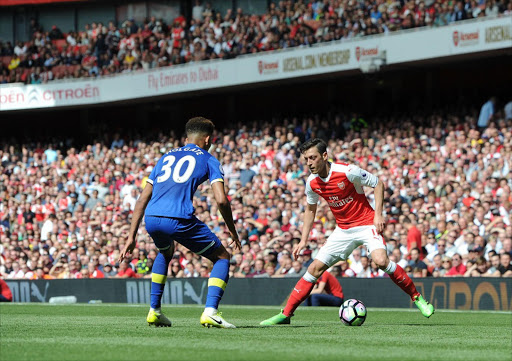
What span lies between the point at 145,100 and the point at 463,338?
2434cm

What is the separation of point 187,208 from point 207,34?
22130mm

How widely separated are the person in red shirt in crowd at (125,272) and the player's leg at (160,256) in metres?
12.6

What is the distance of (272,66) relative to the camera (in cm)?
2738

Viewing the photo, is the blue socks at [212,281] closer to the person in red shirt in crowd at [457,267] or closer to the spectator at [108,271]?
the person in red shirt in crowd at [457,267]

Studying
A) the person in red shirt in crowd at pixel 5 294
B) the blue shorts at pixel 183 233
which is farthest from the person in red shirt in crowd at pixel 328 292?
the blue shorts at pixel 183 233

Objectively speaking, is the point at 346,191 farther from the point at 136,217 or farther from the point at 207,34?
the point at 207,34

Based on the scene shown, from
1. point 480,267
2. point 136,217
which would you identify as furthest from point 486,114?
point 136,217

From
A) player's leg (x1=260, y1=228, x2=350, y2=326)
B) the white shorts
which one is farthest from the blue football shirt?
the white shorts

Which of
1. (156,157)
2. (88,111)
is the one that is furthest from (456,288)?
(88,111)

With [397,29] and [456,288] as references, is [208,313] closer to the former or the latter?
[456,288]

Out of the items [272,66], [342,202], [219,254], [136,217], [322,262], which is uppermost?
[272,66]

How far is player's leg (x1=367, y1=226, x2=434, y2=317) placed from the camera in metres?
10.4

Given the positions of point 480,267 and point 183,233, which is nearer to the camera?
point 183,233

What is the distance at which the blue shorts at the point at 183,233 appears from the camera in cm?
891
